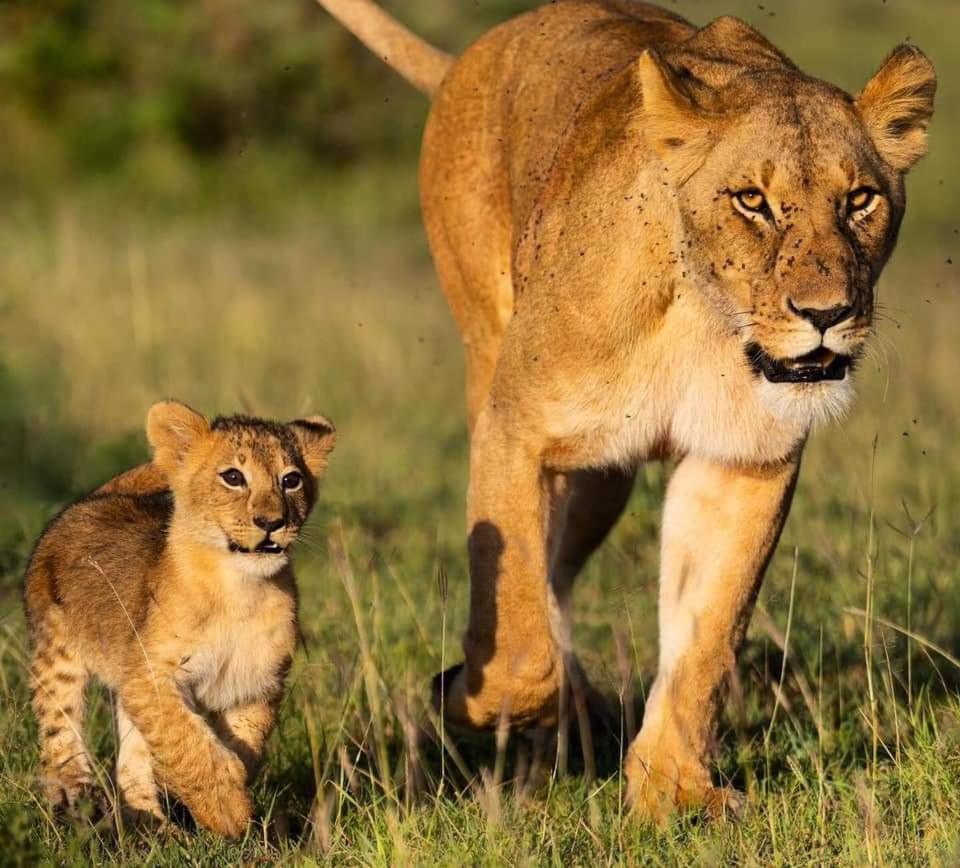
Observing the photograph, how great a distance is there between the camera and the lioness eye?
3.96 meters

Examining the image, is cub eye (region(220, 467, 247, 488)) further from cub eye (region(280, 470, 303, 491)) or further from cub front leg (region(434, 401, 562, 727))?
cub front leg (region(434, 401, 562, 727))

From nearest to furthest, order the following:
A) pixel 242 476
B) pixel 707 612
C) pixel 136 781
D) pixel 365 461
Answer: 1. pixel 242 476
2. pixel 136 781
3. pixel 707 612
4. pixel 365 461

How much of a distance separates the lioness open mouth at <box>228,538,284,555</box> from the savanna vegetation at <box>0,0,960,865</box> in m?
0.16

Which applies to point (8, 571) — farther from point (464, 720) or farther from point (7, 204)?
point (7, 204)

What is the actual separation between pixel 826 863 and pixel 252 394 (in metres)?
5.36

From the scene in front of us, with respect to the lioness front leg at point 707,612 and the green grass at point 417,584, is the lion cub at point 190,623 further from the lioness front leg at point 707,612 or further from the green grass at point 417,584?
the lioness front leg at point 707,612

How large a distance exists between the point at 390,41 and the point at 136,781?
288 cm

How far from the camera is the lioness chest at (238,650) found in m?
3.97

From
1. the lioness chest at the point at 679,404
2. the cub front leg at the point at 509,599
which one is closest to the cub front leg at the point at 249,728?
the cub front leg at the point at 509,599

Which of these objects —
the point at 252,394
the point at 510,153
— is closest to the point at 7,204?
the point at 252,394

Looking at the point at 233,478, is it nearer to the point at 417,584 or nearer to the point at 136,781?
the point at 136,781

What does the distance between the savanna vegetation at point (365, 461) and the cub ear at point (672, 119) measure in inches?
22.8

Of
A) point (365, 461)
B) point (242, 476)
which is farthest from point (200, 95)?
point (242, 476)

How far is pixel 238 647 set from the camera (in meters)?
3.99
